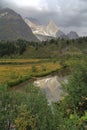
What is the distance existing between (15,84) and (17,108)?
76532 millimetres

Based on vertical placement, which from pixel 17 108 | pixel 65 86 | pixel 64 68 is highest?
pixel 17 108

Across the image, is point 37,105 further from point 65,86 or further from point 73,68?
point 73,68

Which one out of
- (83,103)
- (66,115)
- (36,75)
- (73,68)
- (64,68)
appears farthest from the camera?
(64,68)

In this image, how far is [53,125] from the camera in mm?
23594

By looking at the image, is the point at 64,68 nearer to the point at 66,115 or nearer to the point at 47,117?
the point at 66,115

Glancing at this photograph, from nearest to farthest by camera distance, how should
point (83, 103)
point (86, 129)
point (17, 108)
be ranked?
point (17, 108)
point (86, 129)
point (83, 103)

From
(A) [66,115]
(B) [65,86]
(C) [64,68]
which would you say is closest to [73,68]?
(B) [65,86]

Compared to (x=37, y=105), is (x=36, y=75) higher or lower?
lower

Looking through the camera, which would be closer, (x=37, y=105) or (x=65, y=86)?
(x=37, y=105)

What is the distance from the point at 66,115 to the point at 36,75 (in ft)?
267

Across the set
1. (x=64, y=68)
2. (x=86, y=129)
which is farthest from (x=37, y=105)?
(x=64, y=68)

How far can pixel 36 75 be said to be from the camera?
126m

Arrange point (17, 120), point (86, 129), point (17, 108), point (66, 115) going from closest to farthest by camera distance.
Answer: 1. point (17, 120)
2. point (17, 108)
3. point (86, 129)
4. point (66, 115)

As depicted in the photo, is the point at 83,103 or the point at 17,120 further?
the point at 83,103
